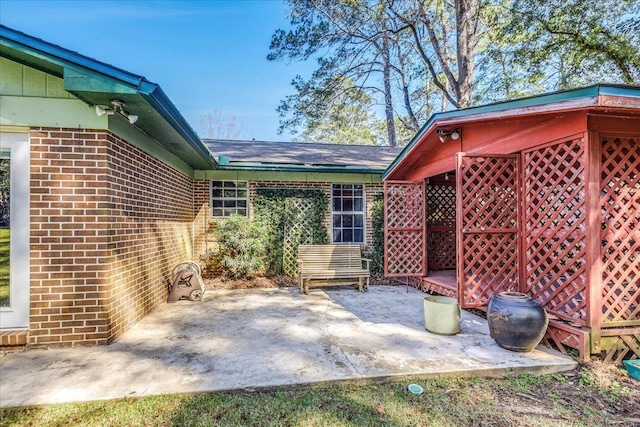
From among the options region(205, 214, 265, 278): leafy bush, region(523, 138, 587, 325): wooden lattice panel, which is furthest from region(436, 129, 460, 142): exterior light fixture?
→ region(205, 214, 265, 278): leafy bush

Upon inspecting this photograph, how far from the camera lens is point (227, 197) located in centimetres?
798

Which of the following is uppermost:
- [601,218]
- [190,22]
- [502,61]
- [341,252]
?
[190,22]

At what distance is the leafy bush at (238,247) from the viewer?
7.23m

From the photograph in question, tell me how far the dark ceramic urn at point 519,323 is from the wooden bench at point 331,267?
3314 mm

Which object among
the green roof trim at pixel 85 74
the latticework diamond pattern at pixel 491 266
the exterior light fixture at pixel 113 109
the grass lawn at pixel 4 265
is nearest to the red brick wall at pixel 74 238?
the exterior light fixture at pixel 113 109

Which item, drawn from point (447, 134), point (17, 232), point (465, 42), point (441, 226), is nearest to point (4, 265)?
point (17, 232)

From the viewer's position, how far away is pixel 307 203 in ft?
26.6

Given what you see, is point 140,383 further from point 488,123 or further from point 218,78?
point 218,78

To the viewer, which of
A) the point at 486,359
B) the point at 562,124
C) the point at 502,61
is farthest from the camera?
the point at 502,61

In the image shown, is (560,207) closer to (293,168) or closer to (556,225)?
(556,225)

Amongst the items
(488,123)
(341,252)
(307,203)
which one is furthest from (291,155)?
(488,123)

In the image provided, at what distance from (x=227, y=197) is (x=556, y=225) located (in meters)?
6.64

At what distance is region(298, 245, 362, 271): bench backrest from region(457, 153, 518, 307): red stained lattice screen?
285 centimetres

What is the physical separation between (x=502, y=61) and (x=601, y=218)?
11360 millimetres
